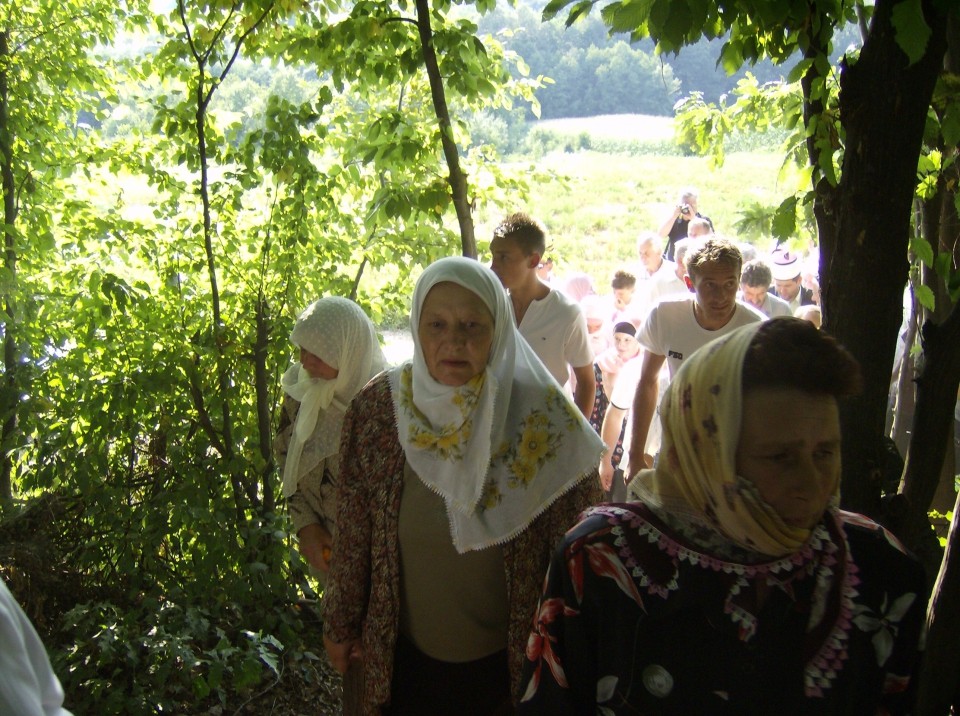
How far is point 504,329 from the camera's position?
243 cm

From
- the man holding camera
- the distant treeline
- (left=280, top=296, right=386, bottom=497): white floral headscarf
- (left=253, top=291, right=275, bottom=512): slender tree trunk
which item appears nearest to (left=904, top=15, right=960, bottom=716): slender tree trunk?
(left=280, top=296, right=386, bottom=497): white floral headscarf

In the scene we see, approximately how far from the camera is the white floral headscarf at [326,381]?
3123mm

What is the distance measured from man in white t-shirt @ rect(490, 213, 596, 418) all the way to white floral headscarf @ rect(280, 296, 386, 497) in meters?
1.22

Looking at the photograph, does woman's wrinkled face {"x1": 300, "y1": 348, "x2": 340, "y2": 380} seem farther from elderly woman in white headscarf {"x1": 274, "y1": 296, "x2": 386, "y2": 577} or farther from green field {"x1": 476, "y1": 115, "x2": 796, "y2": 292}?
green field {"x1": 476, "y1": 115, "x2": 796, "y2": 292}

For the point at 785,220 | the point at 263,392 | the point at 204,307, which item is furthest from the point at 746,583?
the point at 204,307

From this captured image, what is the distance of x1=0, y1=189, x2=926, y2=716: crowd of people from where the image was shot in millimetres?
1385

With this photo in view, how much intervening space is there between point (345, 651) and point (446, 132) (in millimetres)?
2525

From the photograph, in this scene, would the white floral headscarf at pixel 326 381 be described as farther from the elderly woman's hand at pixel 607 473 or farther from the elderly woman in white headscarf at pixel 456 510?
the elderly woman's hand at pixel 607 473

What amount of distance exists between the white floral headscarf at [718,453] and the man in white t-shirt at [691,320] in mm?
2452

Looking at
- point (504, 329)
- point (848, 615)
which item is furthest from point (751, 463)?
point (504, 329)

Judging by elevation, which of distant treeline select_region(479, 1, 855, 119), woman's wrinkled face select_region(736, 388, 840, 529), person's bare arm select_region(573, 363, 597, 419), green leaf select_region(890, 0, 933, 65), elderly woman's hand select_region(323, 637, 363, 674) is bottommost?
elderly woman's hand select_region(323, 637, 363, 674)

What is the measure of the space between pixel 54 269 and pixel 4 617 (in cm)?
480

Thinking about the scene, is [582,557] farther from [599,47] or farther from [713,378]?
[599,47]

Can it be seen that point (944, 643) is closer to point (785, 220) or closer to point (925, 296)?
point (925, 296)
